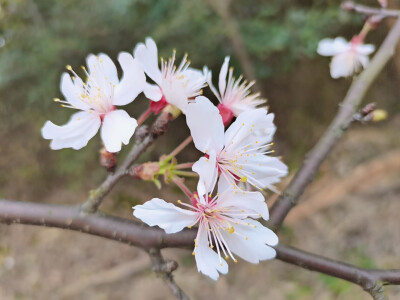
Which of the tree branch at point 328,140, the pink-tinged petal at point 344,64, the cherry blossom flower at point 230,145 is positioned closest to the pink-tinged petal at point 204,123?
the cherry blossom flower at point 230,145

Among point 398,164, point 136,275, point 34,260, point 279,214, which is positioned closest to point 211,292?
point 136,275

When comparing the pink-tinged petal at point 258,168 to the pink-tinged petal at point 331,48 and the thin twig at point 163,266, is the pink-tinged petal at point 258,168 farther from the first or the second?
the pink-tinged petal at point 331,48

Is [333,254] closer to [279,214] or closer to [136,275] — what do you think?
[136,275]

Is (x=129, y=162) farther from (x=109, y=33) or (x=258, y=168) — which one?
(x=109, y=33)

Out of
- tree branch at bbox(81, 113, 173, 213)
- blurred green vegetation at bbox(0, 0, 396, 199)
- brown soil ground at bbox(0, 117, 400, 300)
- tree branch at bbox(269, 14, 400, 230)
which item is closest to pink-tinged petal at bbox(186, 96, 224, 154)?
tree branch at bbox(81, 113, 173, 213)

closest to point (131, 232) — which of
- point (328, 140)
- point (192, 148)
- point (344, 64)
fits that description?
point (328, 140)

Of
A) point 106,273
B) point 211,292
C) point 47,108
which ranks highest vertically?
point 47,108
